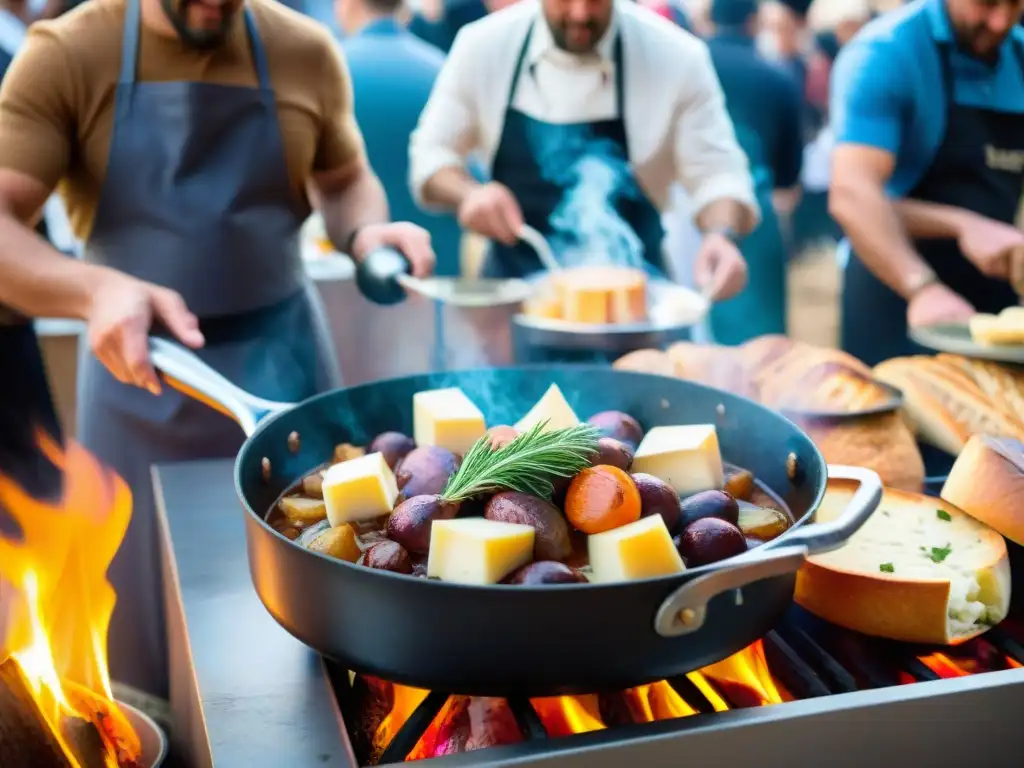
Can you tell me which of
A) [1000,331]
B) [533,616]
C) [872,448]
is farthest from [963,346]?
[533,616]

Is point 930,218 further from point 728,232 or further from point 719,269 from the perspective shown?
point 719,269

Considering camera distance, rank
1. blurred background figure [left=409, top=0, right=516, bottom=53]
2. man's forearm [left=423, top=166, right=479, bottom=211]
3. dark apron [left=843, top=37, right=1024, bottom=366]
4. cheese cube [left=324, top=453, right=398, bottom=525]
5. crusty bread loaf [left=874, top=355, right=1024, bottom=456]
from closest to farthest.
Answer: cheese cube [left=324, top=453, right=398, bottom=525] → crusty bread loaf [left=874, top=355, right=1024, bottom=456] → dark apron [left=843, top=37, right=1024, bottom=366] → man's forearm [left=423, top=166, right=479, bottom=211] → blurred background figure [left=409, top=0, right=516, bottom=53]

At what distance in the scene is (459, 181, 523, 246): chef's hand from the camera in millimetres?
3016

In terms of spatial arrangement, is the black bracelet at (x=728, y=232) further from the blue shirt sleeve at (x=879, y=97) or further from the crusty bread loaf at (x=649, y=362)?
the crusty bread loaf at (x=649, y=362)

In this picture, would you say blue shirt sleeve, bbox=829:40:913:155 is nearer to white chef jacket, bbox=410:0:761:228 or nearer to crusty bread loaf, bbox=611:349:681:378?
white chef jacket, bbox=410:0:761:228

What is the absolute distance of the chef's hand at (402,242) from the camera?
7.26 feet

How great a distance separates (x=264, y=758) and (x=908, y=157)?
2858 mm

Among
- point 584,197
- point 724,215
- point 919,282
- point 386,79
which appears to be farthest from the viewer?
point 386,79

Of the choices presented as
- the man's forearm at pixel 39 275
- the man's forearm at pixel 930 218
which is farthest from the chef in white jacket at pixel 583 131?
the man's forearm at pixel 39 275

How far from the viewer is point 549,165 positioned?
343 cm

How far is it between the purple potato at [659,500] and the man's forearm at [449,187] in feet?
7.75

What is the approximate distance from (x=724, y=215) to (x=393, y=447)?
7.33ft

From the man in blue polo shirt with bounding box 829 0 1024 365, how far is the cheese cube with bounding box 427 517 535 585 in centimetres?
219

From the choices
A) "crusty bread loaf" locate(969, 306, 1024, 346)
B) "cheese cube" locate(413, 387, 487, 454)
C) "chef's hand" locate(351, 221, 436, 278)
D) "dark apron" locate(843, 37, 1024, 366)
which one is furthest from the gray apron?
"dark apron" locate(843, 37, 1024, 366)
